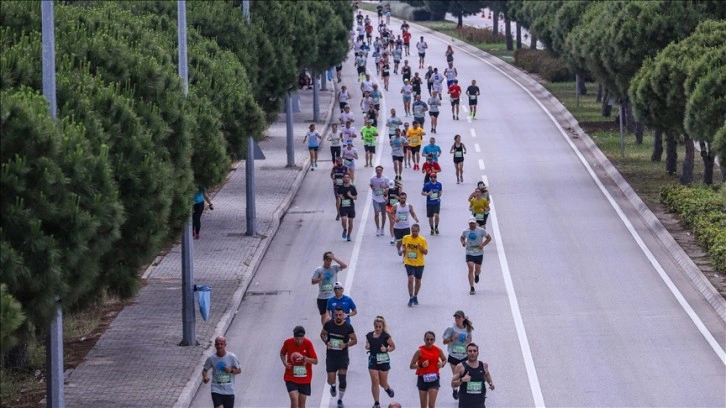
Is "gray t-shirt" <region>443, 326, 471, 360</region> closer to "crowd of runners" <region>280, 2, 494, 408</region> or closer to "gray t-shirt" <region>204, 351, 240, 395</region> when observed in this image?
"crowd of runners" <region>280, 2, 494, 408</region>

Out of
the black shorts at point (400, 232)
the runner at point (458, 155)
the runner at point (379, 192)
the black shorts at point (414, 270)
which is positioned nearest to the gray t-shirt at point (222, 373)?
the black shorts at point (414, 270)

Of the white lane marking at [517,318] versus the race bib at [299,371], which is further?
the white lane marking at [517,318]

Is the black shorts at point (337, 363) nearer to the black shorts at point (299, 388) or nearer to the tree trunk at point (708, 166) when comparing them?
the black shorts at point (299, 388)

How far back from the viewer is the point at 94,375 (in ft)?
72.9

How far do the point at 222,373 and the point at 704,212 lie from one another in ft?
57.9

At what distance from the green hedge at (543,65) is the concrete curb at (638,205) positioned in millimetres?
881

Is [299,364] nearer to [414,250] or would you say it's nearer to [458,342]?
[458,342]

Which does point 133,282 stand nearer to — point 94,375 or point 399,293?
point 94,375

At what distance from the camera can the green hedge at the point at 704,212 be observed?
29391 mm

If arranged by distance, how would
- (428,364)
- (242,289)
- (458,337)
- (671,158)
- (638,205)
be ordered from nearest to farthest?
(428,364)
(458,337)
(242,289)
(638,205)
(671,158)

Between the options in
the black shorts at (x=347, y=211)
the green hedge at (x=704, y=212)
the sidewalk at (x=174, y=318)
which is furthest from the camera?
the black shorts at (x=347, y=211)

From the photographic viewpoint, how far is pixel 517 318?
85.8 feet

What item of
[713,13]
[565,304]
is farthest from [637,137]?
[565,304]

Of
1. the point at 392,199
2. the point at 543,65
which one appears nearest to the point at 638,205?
the point at 392,199
